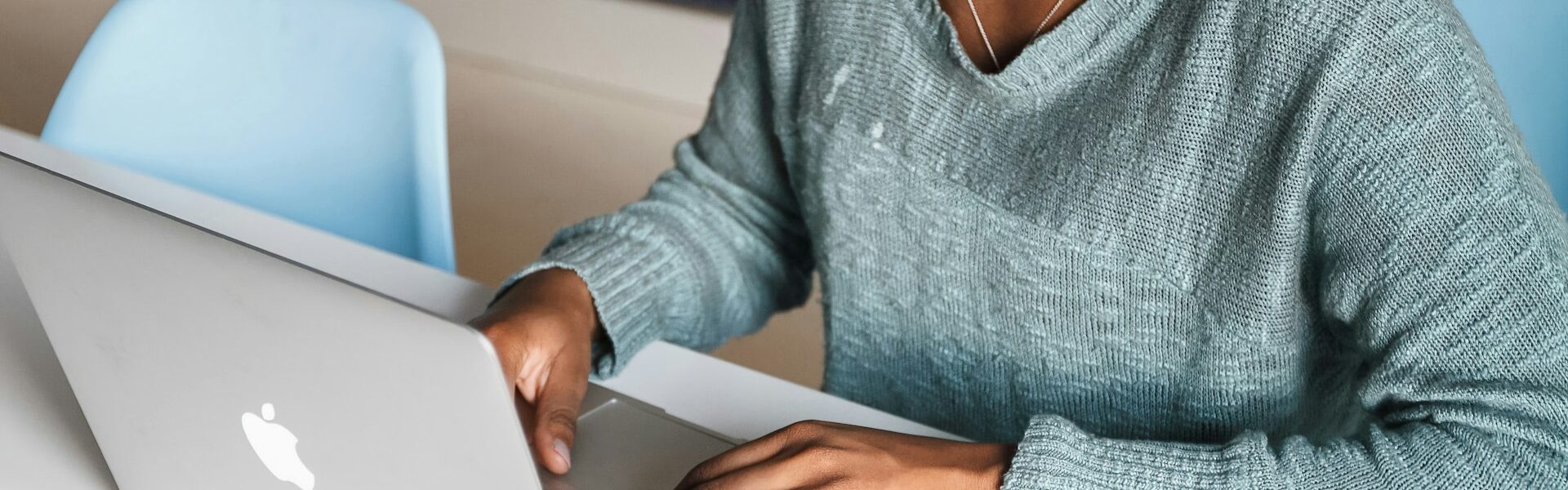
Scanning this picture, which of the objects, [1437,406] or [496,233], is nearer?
[1437,406]

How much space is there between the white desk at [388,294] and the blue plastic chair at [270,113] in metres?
0.28

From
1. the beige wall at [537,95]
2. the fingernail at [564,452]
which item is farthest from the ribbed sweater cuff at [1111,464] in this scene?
the beige wall at [537,95]

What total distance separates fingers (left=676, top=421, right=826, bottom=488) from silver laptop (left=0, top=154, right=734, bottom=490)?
17 cm

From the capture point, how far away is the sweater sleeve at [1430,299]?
0.68 m

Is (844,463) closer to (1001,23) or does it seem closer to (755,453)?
(755,453)

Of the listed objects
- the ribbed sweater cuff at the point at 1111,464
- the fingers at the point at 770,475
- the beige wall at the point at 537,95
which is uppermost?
the fingers at the point at 770,475

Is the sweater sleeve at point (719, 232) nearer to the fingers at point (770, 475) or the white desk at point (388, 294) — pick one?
the white desk at point (388, 294)

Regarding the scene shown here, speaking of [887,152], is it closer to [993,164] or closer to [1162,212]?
[993,164]

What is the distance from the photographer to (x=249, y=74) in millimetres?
1514

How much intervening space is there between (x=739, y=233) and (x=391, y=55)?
54cm

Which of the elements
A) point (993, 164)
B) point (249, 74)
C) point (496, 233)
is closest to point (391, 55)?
point (249, 74)

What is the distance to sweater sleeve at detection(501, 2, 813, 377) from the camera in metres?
1.04

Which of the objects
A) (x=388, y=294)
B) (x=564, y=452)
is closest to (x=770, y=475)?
(x=564, y=452)

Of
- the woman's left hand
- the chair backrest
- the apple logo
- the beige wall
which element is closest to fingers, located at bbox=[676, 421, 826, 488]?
the woman's left hand
